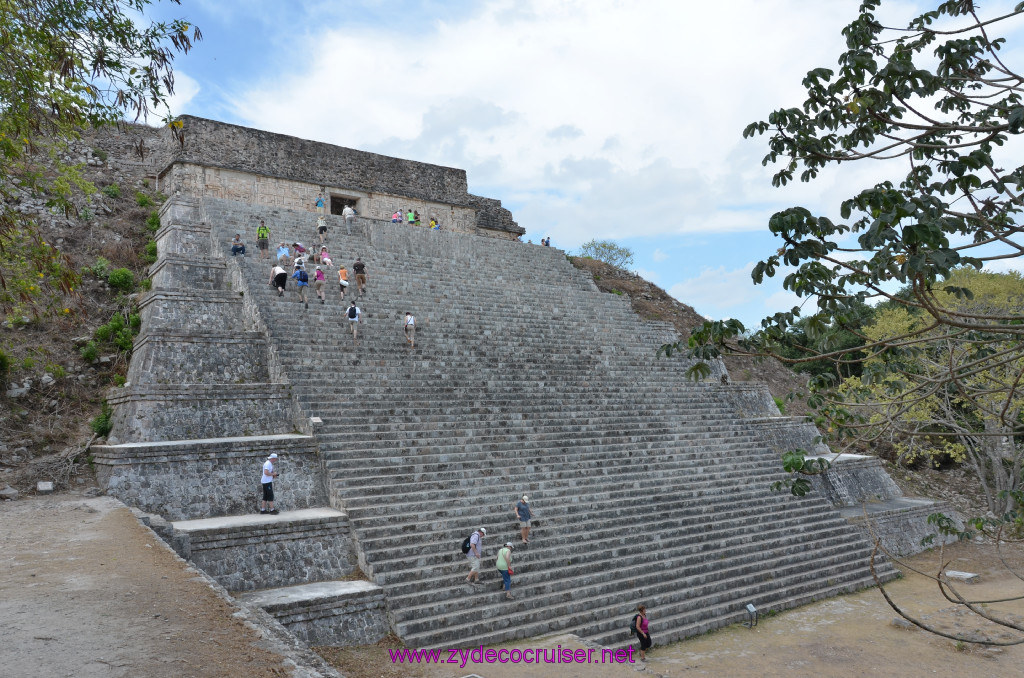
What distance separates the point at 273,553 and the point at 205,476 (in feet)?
5.96

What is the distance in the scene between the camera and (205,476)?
28.2ft

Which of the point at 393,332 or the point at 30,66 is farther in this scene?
the point at 393,332

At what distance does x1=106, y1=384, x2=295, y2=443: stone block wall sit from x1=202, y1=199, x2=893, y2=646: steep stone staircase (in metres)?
0.45

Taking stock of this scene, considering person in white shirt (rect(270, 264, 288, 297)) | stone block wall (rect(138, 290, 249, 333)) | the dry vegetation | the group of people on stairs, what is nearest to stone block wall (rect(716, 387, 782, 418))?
the group of people on stairs

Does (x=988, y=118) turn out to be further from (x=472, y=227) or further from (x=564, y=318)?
(x=472, y=227)

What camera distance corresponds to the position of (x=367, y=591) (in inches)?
276

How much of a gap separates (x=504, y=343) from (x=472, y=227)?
448 inches

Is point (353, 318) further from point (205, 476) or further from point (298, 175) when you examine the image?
point (298, 175)

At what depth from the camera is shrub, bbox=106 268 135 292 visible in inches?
536

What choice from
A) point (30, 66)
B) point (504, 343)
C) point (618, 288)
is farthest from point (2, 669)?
point (618, 288)

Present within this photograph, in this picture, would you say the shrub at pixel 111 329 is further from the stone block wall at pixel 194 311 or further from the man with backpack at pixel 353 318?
the man with backpack at pixel 353 318

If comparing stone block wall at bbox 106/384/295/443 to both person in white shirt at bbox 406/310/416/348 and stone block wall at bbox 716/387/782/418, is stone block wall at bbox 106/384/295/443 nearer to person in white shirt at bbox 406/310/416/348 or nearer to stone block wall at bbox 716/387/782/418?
person in white shirt at bbox 406/310/416/348

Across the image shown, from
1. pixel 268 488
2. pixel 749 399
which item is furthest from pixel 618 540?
pixel 749 399

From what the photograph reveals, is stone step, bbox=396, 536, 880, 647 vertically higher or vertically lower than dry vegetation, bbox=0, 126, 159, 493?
lower
